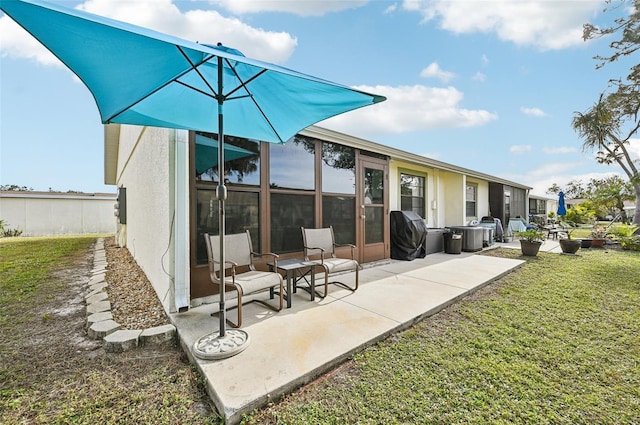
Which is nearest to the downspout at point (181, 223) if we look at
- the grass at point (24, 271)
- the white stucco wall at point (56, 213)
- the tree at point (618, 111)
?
the grass at point (24, 271)

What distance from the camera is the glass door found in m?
5.73

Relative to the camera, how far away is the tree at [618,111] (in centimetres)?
1015

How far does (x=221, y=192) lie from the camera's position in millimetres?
2279

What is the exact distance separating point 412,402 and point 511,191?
14.9 meters

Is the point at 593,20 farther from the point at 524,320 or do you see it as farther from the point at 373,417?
the point at 373,417

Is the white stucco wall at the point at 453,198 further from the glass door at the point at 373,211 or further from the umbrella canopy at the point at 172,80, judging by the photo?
the umbrella canopy at the point at 172,80

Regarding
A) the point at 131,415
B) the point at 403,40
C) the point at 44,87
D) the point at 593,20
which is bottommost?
the point at 131,415

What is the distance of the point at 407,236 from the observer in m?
6.44

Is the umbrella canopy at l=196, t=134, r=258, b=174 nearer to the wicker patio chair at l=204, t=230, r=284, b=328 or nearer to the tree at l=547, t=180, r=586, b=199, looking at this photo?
the wicker patio chair at l=204, t=230, r=284, b=328

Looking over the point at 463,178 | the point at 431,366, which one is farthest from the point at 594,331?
the point at 463,178

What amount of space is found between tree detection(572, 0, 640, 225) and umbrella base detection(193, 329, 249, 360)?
52.9ft

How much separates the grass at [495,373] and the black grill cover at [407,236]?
8.93 ft

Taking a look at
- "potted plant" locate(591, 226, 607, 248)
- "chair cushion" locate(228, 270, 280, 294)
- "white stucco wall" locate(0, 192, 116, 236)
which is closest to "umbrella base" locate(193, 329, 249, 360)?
"chair cushion" locate(228, 270, 280, 294)

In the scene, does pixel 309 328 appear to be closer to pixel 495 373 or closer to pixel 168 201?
pixel 495 373
